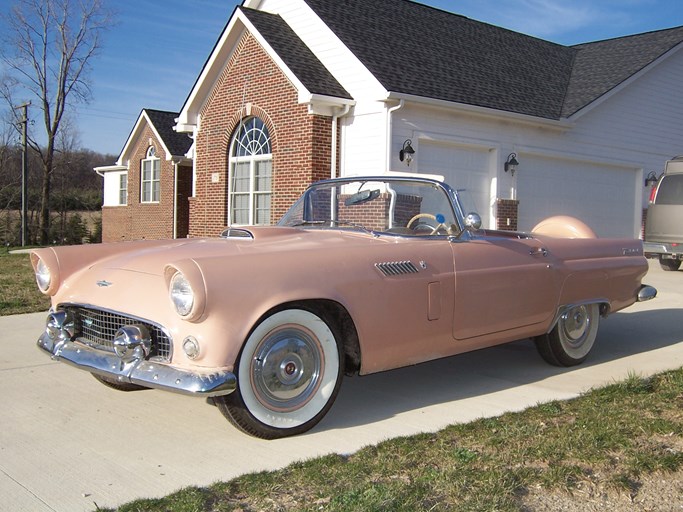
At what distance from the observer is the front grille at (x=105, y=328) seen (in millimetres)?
3726

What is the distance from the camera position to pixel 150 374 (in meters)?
3.58

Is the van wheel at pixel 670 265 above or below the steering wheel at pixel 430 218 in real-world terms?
below

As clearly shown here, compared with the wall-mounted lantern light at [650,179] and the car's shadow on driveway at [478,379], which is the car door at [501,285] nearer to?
the car's shadow on driveway at [478,379]

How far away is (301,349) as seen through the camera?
392cm

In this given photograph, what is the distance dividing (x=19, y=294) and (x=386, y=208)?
659cm

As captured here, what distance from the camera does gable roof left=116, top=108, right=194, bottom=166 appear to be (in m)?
23.3

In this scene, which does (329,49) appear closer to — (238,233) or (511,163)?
(511,163)

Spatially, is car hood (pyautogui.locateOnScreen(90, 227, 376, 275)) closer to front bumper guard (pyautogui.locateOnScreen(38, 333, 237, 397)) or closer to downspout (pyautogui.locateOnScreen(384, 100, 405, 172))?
front bumper guard (pyautogui.locateOnScreen(38, 333, 237, 397))

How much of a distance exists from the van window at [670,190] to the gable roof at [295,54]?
6.50 meters

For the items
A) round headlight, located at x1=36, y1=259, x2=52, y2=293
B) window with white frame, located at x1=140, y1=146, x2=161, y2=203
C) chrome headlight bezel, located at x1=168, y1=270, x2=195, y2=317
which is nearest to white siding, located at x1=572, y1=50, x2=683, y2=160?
round headlight, located at x1=36, y1=259, x2=52, y2=293

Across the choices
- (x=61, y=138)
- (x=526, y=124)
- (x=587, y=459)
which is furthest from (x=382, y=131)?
(x=61, y=138)

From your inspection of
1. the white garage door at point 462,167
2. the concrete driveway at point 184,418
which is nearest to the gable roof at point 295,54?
the white garage door at point 462,167

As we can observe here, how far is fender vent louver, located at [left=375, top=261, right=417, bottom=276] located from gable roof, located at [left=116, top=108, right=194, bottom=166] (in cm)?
1941

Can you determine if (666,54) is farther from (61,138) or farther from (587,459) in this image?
(61,138)
